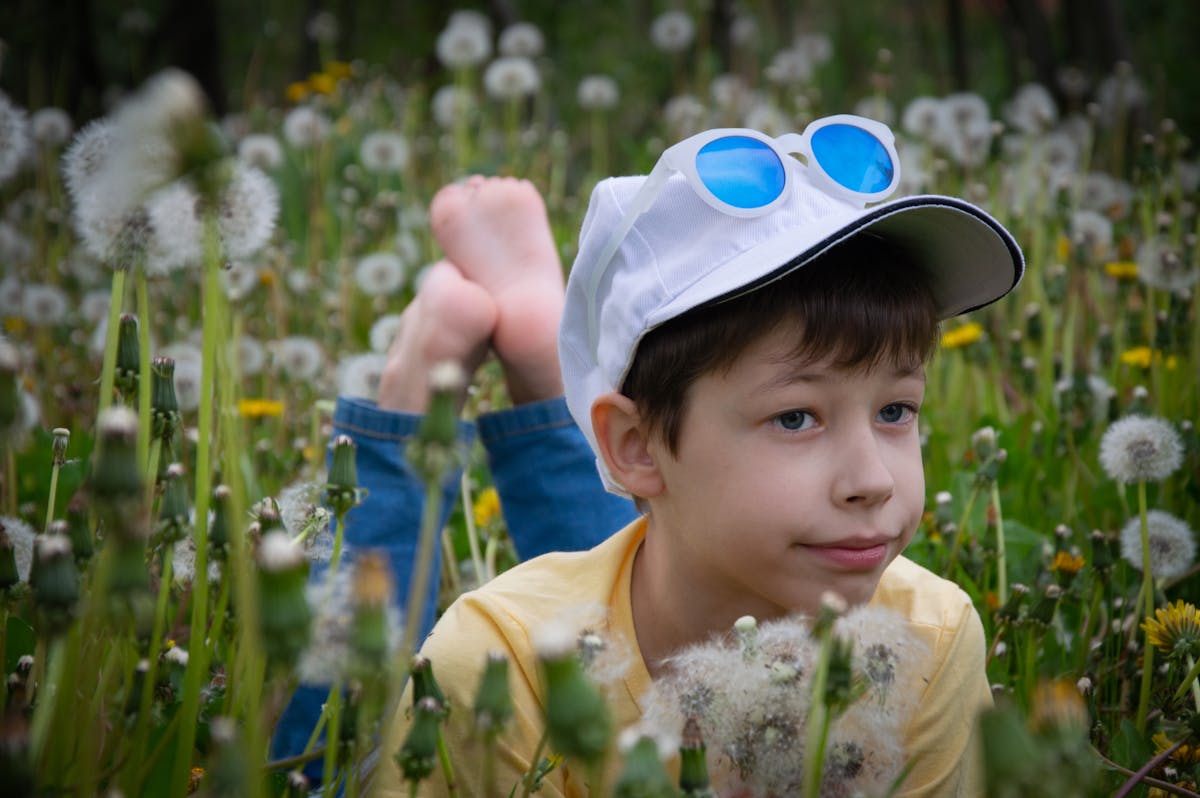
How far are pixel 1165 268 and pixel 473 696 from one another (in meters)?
1.53

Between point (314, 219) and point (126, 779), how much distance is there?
2.50 m

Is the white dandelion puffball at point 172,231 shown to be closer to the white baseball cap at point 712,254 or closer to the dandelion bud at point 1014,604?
the white baseball cap at point 712,254

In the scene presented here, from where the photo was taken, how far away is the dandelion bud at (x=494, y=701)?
0.73m

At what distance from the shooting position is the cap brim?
1.18m

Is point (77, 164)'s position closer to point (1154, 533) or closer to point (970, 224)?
point (970, 224)

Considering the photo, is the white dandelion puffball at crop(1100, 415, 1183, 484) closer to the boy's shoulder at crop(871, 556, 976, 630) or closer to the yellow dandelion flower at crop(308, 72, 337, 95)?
the boy's shoulder at crop(871, 556, 976, 630)

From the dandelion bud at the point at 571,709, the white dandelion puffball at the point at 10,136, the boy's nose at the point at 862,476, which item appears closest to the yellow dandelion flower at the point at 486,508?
the white dandelion puffball at the point at 10,136

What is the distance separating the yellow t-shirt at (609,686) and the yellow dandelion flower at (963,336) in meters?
1.01

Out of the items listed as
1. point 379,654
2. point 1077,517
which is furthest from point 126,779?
point 1077,517

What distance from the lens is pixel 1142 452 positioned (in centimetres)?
158

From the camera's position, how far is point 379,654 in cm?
66

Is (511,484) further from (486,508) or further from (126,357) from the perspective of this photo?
(126,357)

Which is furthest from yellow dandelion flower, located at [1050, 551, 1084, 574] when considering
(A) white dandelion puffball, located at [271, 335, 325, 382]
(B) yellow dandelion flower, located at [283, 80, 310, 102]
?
(B) yellow dandelion flower, located at [283, 80, 310, 102]

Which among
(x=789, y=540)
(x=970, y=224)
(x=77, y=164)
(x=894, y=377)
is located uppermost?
(x=77, y=164)
